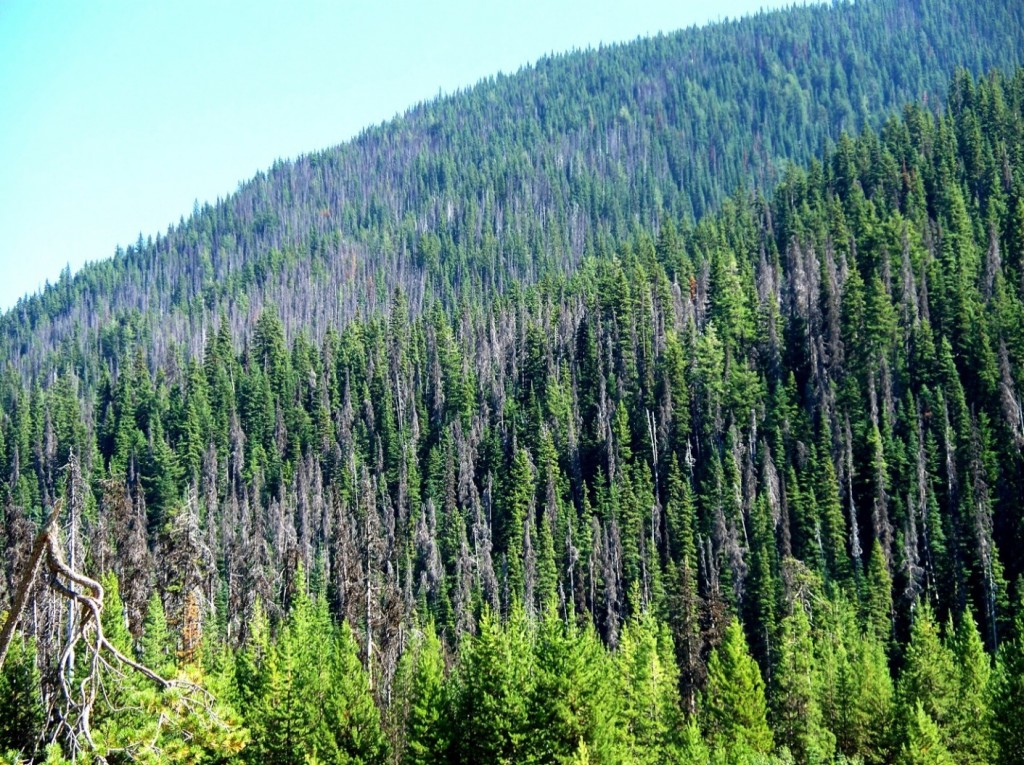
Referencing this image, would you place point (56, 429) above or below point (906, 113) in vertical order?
below

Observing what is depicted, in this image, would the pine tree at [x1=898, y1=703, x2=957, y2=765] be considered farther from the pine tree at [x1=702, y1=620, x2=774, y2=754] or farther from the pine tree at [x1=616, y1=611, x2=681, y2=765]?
the pine tree at [x1=616, y1=611, x2=681, y2=765]

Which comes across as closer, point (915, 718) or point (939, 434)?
point (915, 718)

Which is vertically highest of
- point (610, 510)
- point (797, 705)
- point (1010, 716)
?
point (610, 510)

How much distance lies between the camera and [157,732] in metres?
8.10

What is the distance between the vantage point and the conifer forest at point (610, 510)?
39125 mm

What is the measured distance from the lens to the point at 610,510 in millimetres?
97125

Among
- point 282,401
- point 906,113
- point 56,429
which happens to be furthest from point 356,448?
point 906,113

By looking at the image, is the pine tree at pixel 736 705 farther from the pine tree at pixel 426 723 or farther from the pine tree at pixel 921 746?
the pine tree at pixel 426 723

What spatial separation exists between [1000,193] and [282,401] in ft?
313

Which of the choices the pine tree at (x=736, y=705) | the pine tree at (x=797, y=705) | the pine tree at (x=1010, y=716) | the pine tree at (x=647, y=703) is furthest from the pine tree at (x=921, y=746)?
the pine tree at (x=647, y=703)

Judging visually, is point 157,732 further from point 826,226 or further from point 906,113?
point 906,113

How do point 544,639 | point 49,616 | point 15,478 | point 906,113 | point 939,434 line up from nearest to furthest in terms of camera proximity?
point 544,639 → point 49,616 → point 939,434 → point 15,478 → point 906,113

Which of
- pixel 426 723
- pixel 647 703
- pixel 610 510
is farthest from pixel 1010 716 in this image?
pixel 610 510

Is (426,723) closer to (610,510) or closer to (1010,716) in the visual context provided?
(1010,716)
